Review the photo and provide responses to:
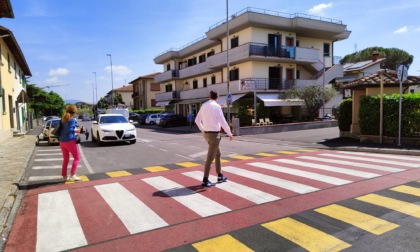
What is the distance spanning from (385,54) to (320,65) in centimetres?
3294

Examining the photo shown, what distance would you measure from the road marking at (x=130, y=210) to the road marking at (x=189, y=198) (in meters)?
0.63

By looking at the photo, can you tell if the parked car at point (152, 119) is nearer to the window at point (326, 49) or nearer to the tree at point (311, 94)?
the tree at point (311, 94)

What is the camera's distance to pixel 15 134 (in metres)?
23.0

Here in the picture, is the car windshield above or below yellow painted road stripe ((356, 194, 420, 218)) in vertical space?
above

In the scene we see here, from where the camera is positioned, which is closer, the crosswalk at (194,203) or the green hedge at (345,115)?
the crosswalk at (194,203)

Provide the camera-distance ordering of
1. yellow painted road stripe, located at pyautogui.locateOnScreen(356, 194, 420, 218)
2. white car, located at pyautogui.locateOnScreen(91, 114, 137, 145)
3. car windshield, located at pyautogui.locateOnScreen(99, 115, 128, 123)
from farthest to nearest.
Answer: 1. car windshield, located at pyautogui.locateOnScreen(99, 115, 128, 123)
2. white car, located at pyautogui.locateOnScreen(91, 114, 137, 145)
3. yellow painted road stripe, located at pyautogui.locateOnScreen(356, 194, 420, 218)

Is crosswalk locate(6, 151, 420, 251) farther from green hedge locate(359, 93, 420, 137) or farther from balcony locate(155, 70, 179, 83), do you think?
balcony locate(155, 70, 179, 83)

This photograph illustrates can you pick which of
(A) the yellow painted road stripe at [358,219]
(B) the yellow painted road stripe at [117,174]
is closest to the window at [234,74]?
(B) the yellow painted road stripe at [117,174]

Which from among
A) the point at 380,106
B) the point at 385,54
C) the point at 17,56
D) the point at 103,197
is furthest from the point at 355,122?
the point at 385,54

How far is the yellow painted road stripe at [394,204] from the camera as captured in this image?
4738mm

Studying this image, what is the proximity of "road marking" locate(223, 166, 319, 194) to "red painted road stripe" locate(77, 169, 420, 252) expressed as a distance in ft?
1.03

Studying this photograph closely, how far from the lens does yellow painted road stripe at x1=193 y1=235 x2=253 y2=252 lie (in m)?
3.68

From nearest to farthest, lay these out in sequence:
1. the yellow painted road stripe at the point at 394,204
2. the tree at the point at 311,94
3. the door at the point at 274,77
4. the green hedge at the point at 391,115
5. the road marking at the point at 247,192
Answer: the yellow painted road stripe at the point at 394,204
the road marking at the point at 247,192
the green hedge at the point at 391,115
the tree at the point at 311,94
the door at the point at 274,77

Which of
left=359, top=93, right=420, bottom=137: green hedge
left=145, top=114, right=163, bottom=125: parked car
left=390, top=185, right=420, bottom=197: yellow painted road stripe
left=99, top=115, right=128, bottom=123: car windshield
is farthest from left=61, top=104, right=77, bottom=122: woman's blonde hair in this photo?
left=145, top=114, right=163, bottom=125: parked car
